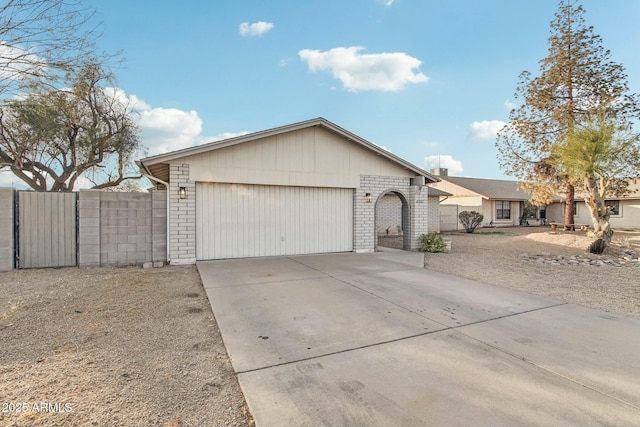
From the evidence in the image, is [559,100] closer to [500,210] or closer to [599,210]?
[599,210]

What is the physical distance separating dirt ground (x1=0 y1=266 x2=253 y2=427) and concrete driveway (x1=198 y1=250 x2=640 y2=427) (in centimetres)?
27

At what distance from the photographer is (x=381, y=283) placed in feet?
20.4

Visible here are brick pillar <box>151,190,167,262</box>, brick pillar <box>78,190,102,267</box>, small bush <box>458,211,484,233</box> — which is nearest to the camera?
brick pillar <box>78,190,102,267</box>

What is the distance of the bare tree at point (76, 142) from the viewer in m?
13.6

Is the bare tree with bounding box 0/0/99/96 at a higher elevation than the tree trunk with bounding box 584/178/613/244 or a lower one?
higher

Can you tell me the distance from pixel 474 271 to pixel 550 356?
4.90 meters

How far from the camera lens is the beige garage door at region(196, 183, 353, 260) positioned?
882 cm

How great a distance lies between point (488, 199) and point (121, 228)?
24.7 metres

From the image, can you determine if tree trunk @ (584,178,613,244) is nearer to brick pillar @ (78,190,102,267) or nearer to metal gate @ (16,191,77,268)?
brick pillar @ (78,190,102,267)

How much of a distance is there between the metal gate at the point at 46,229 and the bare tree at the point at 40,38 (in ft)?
14.9

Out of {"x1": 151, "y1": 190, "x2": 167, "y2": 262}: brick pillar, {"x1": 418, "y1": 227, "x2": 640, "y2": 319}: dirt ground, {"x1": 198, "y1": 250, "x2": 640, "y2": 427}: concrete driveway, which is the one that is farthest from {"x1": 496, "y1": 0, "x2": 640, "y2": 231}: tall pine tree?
{"x1": 151, "y1": 190, "x2": 167, "y2": 262}: brick pillar

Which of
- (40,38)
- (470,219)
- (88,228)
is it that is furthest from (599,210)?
(88,228)

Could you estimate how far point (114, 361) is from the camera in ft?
9.85

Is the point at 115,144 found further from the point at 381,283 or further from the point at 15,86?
the point at 381,283
